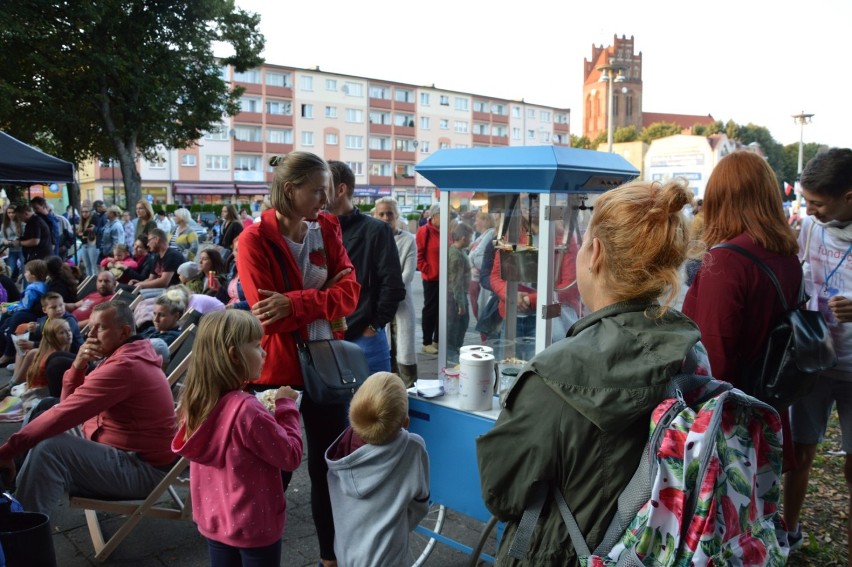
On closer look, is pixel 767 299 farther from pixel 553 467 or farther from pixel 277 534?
pixel 277 534

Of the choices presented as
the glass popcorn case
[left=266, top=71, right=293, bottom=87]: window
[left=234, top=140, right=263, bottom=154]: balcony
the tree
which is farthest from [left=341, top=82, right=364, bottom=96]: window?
the glass popcorn case

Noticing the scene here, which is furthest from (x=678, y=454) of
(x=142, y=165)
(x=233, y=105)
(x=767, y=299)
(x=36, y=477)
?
(x=142, y=165)

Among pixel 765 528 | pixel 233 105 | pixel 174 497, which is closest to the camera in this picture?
pixel 765 528

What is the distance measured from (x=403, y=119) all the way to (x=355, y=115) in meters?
7.09

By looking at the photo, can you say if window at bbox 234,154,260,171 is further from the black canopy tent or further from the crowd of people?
the crowd of people

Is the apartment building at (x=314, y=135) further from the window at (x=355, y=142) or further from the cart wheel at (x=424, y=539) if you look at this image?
the cart wheel at (x=424, y=539)

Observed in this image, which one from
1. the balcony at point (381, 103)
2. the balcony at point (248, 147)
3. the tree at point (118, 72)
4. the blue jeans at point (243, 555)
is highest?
the balcony at point (381, 103)

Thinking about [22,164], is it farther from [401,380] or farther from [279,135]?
[279,135]

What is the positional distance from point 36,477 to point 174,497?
754 millimetres

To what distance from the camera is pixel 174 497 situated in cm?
350

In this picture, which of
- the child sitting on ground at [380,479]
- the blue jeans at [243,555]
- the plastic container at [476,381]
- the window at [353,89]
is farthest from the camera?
the window at [353,89]

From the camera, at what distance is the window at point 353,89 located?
71562 millimetres

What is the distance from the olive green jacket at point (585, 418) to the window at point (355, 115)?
7385cm

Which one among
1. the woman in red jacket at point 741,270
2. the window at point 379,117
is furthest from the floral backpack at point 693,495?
the window at point 379,117
